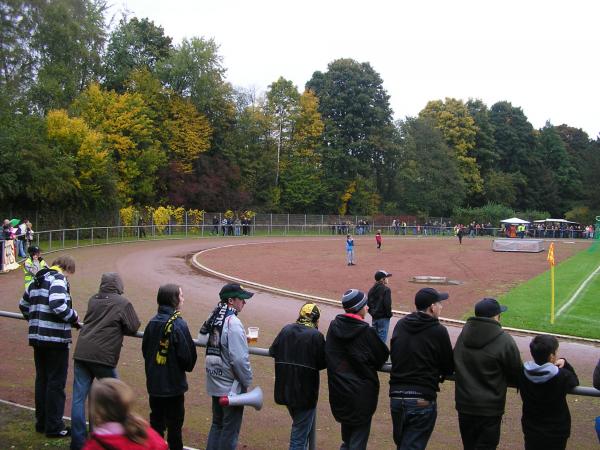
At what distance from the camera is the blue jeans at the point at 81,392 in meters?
5.96

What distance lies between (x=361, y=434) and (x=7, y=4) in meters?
40.8

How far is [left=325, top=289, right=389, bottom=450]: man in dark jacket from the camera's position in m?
4.89

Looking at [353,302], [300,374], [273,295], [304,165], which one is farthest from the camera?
[304,165]

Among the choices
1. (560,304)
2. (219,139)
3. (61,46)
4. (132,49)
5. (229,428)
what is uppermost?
(132,49)

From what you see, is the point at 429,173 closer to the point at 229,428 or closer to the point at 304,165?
the point at 304,165

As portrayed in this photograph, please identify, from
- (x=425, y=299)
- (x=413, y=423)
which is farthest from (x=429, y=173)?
(x=413, y=423)

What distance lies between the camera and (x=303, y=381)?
5.13 metres

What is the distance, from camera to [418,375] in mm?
4758

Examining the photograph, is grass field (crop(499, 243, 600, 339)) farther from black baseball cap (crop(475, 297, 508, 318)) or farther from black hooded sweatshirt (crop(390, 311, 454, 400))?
black hooded sweatshirt (crop(390, 311, 454, 400))

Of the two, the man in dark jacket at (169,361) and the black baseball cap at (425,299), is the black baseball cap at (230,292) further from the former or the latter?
the black baseball cap at (425,299)

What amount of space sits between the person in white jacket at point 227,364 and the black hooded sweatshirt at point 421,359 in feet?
4.48

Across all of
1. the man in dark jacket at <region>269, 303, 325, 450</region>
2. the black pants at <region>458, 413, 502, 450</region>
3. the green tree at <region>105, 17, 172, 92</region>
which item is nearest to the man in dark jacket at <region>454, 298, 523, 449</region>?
the black pants at <region>458, 413, 502, 450</region>

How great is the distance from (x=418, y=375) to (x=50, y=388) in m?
3.98

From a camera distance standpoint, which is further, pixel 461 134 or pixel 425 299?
pixel 461 134
